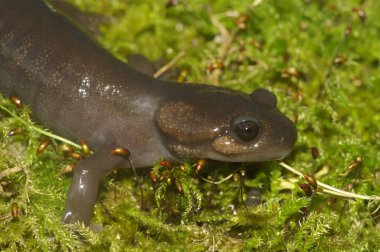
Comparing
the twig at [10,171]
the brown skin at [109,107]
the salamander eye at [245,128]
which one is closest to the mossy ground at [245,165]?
the twig at [10,171]

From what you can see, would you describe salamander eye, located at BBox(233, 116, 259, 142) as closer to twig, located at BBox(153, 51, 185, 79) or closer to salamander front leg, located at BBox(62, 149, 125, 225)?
salamander front leg, located at BBox(62, 149, 125, 225)

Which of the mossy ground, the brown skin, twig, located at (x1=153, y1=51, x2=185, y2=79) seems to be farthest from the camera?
twig, located at (x1=153, y1=51, x2=185, y2=79)

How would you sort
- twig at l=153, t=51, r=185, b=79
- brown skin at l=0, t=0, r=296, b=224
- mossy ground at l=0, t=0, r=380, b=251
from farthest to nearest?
twig at l=153, t=51, r=185, b=79 → brown skin at l=0, t=0, r=296, b=224 → mossy ground at l=0, t=0, r=380, b=251

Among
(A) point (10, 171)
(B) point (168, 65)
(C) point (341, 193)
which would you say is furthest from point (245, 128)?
(A) point (10, 171)

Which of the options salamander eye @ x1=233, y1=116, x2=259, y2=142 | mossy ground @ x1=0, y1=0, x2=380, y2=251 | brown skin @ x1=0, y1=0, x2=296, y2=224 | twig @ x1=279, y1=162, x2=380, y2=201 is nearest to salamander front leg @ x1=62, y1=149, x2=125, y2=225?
brown skin @ x1=0, y1=0, x2=296, y2=224

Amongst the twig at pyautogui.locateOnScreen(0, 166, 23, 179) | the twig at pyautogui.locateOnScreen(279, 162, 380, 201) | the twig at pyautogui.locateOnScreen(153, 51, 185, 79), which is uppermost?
the twig at pyautogui.locateOnScreen(0, 166, 23, 179)

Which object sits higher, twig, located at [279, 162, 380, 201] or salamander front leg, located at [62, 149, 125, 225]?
salamander front leg, located at [62, 149, 125, 225]

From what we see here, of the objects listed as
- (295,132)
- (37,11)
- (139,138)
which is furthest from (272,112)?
(37,11)

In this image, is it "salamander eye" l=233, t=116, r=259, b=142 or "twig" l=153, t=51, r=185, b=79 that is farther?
"twig" l=153, t=51, r=185, b=79

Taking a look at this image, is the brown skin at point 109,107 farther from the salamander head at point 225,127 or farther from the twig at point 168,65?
the twig at point 168,65
